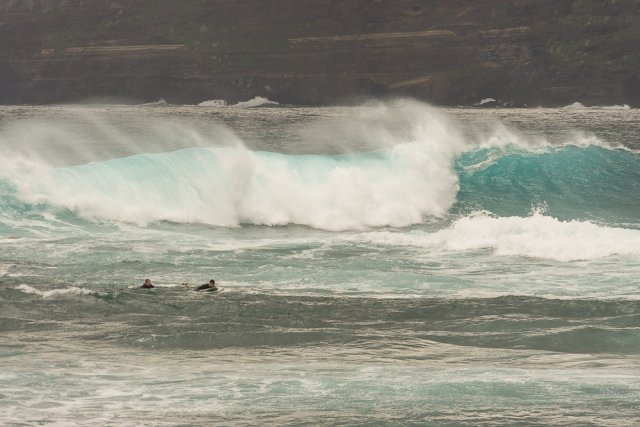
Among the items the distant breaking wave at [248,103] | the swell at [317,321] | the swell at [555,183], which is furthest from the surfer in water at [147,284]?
the distant breaking wave at [248,103]

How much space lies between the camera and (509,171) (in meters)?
44.9

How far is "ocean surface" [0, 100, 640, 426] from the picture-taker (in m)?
16.4

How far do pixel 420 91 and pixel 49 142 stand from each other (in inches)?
3360

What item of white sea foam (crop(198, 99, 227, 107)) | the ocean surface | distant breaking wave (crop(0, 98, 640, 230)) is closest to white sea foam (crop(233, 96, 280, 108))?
white sea foam (crop(198, 99, 227, 107))

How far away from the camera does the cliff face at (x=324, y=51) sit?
452ft

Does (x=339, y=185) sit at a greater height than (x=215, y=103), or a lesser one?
lesser

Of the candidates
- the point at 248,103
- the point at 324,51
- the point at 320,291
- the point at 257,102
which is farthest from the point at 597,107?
the point at 320,291

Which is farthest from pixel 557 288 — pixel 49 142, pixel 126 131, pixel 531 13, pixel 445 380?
pixel 531 13

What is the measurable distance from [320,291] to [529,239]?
7.74m

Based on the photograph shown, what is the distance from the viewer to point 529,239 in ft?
95.7

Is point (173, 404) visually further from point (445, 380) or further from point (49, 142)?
point (49, 142)

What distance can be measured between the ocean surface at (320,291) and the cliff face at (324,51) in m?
92.7

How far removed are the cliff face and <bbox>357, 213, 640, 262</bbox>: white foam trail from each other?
10388cm

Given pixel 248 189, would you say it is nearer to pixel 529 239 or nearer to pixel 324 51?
pixel 529 239
